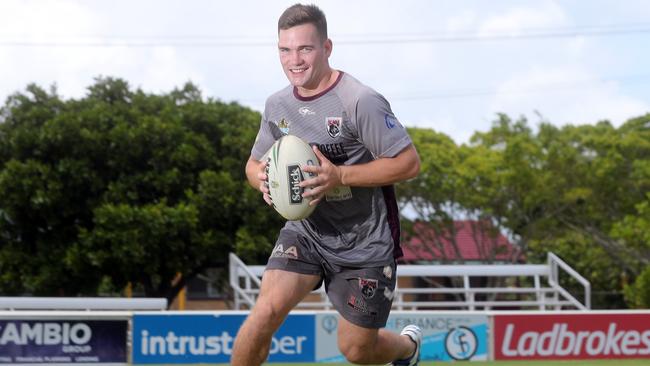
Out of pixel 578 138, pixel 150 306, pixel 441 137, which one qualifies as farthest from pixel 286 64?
pixel 441 137

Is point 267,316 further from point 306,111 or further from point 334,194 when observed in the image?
point 306,111

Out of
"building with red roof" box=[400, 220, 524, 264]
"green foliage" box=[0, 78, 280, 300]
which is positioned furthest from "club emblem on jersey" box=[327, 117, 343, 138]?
"building with red roof" box=[400, 220, 524, 264]

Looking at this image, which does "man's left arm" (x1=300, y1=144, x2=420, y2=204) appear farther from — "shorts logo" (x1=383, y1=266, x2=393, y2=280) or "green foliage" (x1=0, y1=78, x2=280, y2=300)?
"green foliage" (x1=0, y1=78, x2=280, y2=300)

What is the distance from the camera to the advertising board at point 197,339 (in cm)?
1546

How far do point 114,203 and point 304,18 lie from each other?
74.6ft

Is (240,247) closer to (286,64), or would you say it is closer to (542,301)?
(542,301)

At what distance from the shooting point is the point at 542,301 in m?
22.3

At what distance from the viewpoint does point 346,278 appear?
6.04 metres

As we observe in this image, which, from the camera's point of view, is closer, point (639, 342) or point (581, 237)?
point (639, 342)

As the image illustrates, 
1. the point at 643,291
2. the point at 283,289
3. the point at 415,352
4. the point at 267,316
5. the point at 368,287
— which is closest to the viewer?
the point at 267,316

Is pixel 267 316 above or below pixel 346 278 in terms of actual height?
below

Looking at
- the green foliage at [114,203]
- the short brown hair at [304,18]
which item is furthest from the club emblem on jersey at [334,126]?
the green foliage at [114,203]

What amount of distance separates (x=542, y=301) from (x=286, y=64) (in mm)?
17300

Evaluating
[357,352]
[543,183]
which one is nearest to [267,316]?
[357,352]
